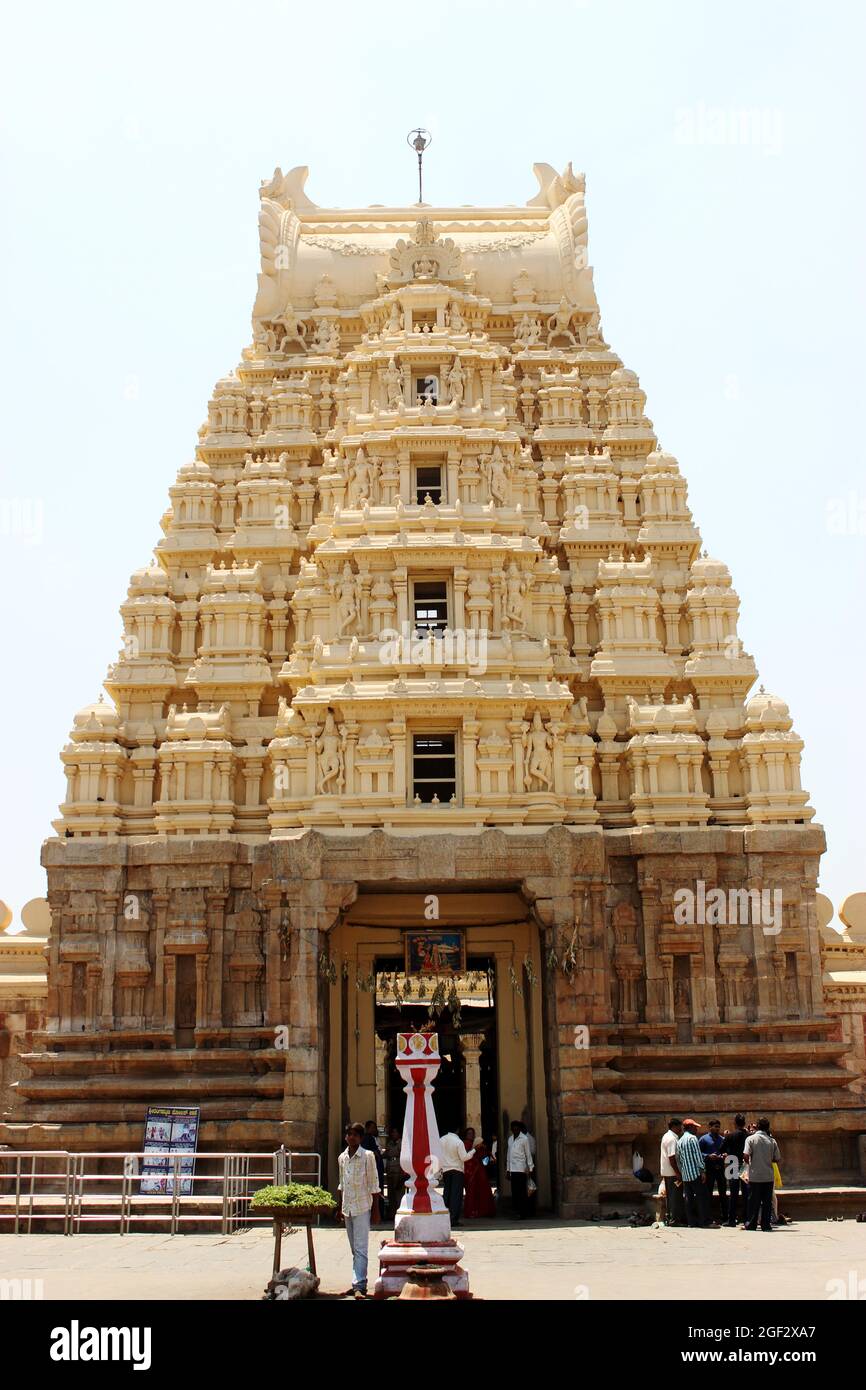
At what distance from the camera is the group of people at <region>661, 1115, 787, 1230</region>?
21.1 meters

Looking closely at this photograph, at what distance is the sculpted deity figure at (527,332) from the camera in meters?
36.6

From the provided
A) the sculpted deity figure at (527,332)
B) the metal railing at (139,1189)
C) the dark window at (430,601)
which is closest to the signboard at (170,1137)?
the metal railing at (139,1189)

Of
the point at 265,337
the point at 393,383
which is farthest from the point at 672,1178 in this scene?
the point at 265,337

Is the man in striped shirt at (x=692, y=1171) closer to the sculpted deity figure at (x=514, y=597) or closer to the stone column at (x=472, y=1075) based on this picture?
the sculpted deity figure at (x=514, y=597)

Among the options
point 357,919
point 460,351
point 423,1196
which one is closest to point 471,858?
point 357,919

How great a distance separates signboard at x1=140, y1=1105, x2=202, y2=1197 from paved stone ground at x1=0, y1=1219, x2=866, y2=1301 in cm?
283

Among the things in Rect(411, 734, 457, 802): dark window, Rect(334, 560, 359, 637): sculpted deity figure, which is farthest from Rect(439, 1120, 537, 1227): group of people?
Rect(334, 560, 359, 637): sculpted deity figure

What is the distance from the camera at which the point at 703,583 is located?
31.9 meters

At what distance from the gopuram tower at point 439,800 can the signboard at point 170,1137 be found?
472mm

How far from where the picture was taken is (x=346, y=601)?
1204 inches

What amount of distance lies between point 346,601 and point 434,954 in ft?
26.4

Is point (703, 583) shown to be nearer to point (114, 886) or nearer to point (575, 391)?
point (575, 391)

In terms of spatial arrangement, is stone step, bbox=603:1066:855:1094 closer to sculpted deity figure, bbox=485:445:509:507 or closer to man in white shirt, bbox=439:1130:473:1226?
man in white shirt, bbox=439:1130:473:1226
